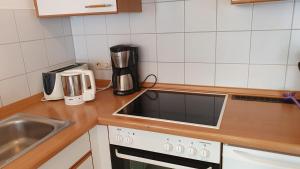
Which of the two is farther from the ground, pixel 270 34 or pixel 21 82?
pixel 270 34

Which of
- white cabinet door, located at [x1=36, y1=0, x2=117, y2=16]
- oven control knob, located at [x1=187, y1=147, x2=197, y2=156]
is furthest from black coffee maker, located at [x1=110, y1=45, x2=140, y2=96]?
oven control knob, located at [x1=187, y1=147, x2=197, y2=156]

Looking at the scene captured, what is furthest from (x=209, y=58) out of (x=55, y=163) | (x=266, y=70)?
(x=55, y=163)

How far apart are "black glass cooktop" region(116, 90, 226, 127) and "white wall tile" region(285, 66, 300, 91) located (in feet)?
1.17

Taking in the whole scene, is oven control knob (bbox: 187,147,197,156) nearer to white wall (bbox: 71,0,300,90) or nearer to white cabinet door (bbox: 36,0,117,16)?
white wall (bbox: 71,0,300,90)

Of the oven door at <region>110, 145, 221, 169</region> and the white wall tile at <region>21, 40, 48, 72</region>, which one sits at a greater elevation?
the white wall tile at <region>21, 40, 48, 72</region>

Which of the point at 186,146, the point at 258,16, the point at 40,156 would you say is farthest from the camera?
the point at 258,16

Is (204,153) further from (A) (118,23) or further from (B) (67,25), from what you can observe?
(B) (67,25)

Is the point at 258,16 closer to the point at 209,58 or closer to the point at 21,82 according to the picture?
the point at 209,58

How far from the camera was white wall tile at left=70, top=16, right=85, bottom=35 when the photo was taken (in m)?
1.75

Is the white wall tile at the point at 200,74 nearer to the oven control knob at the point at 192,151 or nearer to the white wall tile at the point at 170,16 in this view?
the white wall tile at the point at 170,16

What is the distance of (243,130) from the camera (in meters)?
1.01

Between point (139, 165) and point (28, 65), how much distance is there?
92 centimetres

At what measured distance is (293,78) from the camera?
1.31 metres

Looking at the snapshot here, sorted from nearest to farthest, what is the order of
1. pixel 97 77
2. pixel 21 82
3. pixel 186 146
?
1. pixel 186 146
2. pixel 21 82
3. pixel 97 77
